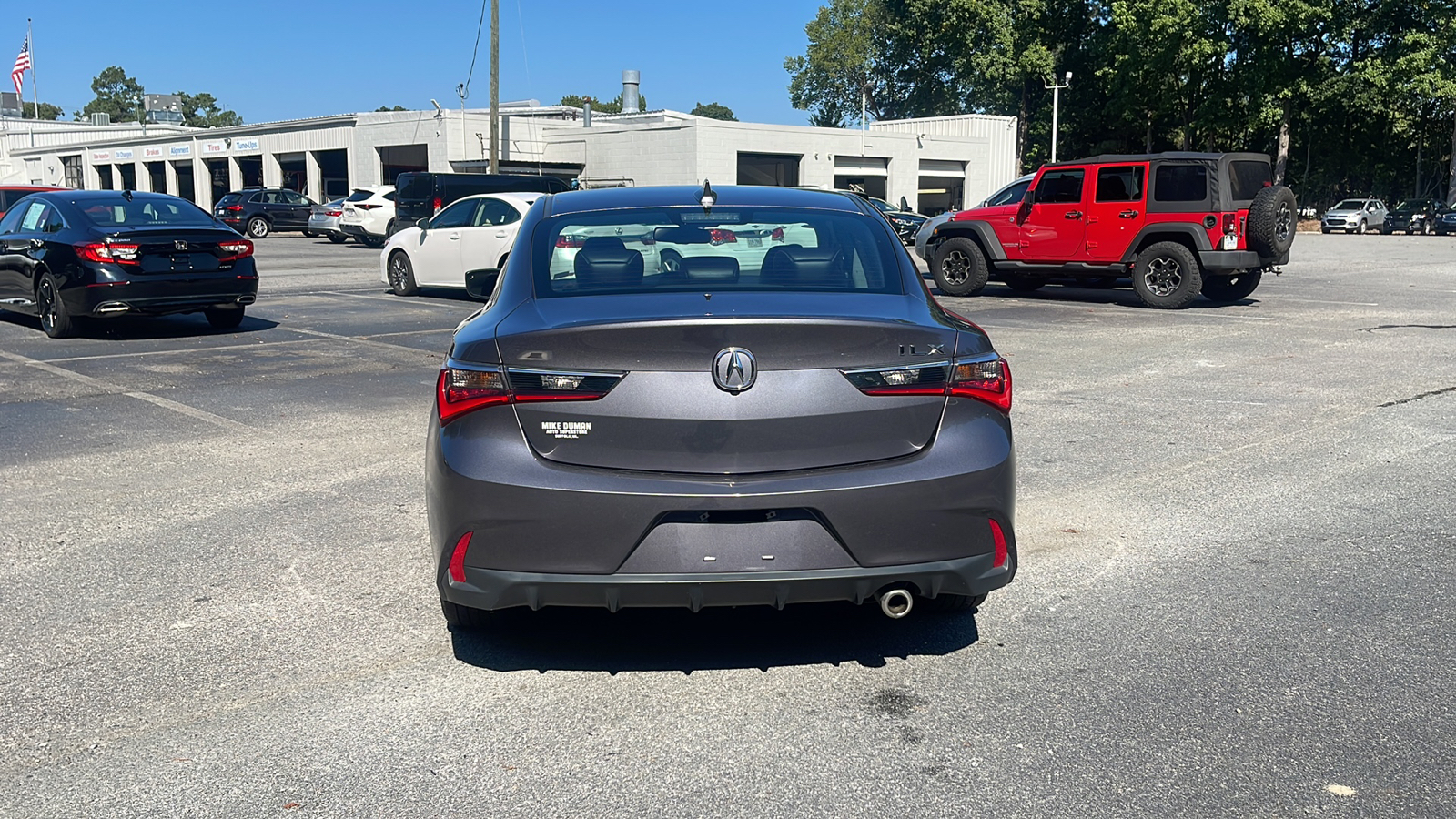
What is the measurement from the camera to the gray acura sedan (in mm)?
3559

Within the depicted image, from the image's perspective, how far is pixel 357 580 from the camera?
193 inches

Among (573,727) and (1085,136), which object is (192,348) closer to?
(573,727)

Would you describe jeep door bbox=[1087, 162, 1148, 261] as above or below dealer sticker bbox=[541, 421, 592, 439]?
above

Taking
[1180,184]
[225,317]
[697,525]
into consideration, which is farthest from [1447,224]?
[697,525]

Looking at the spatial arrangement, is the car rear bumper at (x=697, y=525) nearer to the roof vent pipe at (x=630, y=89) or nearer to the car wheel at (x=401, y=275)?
the car wheel at (x=401, y=275)

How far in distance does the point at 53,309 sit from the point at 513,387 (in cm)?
1088

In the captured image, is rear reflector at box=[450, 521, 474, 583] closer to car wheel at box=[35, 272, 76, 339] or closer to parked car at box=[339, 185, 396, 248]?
car wheel at box=[35, 272, 76, 339]

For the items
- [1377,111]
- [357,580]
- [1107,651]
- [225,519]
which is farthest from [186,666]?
[1377,111]

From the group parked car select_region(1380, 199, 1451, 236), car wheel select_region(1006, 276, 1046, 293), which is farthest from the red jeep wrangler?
parked car select_region(1380, 199, 1451, 236)

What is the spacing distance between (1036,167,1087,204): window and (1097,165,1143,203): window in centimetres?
29

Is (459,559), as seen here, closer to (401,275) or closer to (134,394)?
(134,394)

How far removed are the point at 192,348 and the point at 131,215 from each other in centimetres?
174

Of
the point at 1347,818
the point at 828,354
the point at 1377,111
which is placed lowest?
the point at 1347,818

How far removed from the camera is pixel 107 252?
12.1 m
